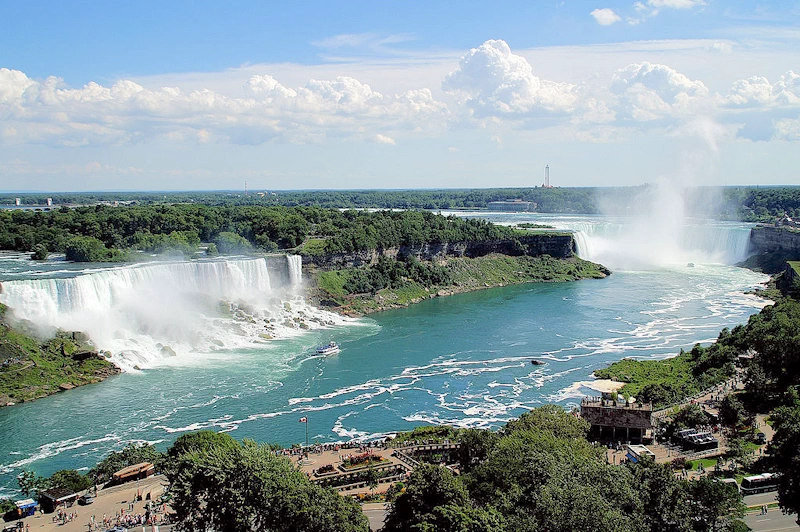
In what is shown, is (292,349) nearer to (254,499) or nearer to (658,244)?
(254,499)

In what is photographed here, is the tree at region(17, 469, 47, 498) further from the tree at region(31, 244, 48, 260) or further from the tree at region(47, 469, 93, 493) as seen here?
the tree at region(31, 244, 48, 260)

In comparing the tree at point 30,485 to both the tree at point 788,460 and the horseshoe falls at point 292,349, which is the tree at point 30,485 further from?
the tree at point 788,460

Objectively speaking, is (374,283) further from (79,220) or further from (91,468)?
(91,468)

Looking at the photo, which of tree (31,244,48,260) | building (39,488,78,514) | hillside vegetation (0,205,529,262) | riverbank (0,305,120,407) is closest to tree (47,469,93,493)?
building (39,488,78,514)

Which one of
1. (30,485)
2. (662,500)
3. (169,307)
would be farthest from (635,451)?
(169,307)

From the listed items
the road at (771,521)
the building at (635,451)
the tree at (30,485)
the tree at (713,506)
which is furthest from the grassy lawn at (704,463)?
the tree at (30,485)

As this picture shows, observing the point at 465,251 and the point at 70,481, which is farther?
the point at 465,251
